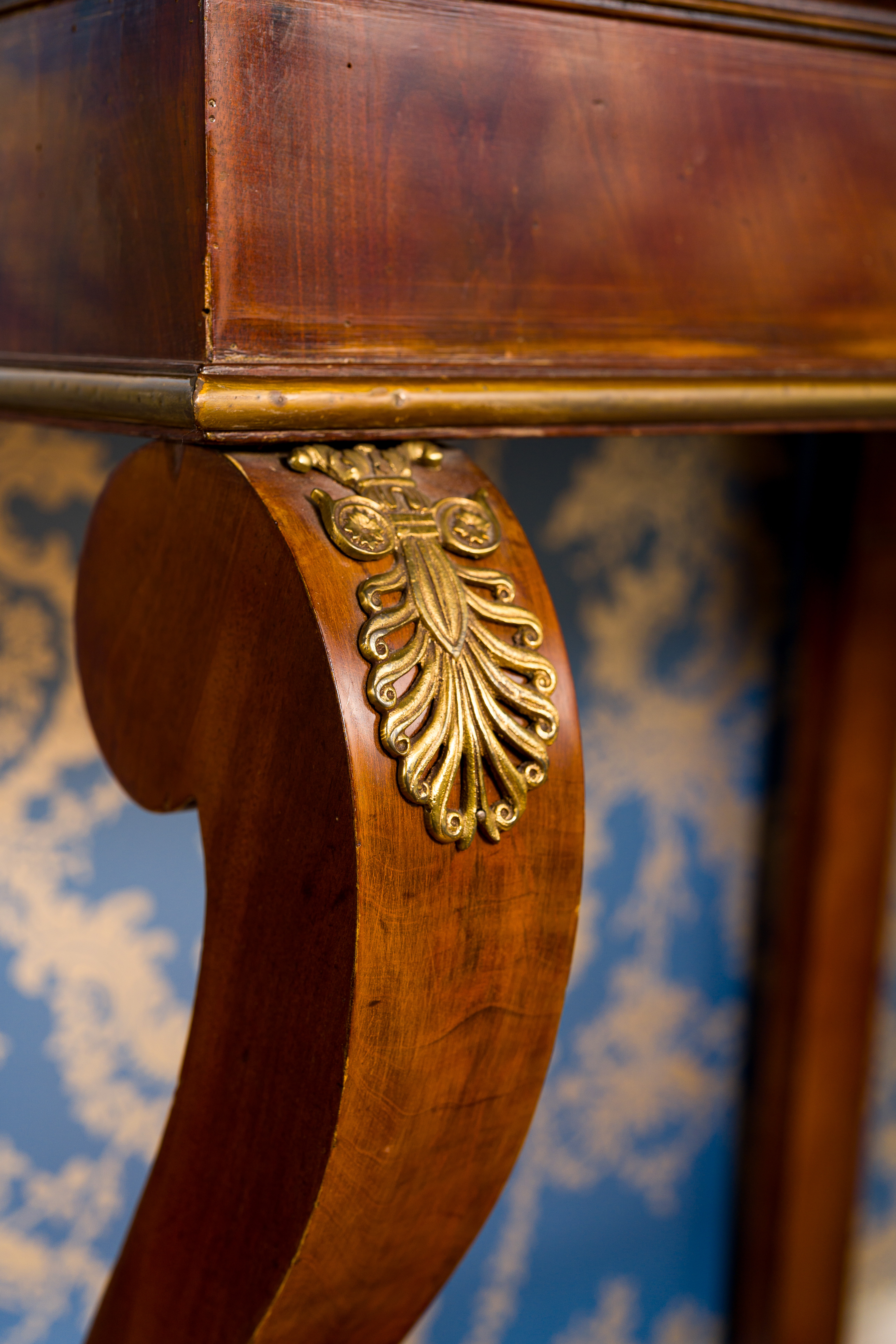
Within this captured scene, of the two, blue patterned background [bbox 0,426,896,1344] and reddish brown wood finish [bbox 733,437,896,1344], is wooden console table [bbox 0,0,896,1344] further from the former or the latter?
reddish brown wood finish [bbox 733,437,896,1344]

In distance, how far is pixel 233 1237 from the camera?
0.36m

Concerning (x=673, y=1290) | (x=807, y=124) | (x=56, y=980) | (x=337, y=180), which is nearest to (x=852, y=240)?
(x=807, y=124)

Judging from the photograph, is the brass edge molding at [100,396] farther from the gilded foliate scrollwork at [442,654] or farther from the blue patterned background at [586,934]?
the blue patterned background at [586,934]

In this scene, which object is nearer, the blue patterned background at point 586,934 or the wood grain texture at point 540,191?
the wood grain texture at point 540,191

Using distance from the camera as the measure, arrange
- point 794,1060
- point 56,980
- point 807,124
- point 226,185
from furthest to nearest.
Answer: point 794,1060
point 56,980
point 807,124
point 226,185

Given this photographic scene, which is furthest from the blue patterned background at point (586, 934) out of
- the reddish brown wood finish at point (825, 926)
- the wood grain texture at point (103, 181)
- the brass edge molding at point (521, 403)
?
the brass edge molding at point (521, 403)

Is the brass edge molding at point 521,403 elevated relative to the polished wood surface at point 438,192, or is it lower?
lower

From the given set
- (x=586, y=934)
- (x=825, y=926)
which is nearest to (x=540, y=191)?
(x=586, y=934)

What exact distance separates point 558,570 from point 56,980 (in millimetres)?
474

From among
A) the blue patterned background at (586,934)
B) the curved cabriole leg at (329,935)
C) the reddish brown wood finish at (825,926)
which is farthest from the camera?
the reddish brown wood finish at (825,926)

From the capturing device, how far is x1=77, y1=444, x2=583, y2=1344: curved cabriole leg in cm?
32

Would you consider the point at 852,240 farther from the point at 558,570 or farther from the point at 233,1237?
the point at 558,570

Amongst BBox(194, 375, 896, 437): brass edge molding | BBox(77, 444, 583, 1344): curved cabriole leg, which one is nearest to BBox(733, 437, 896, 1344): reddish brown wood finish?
BBox(194, 375, 896, 437): brass edge molding

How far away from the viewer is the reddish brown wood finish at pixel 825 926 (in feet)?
3.43
